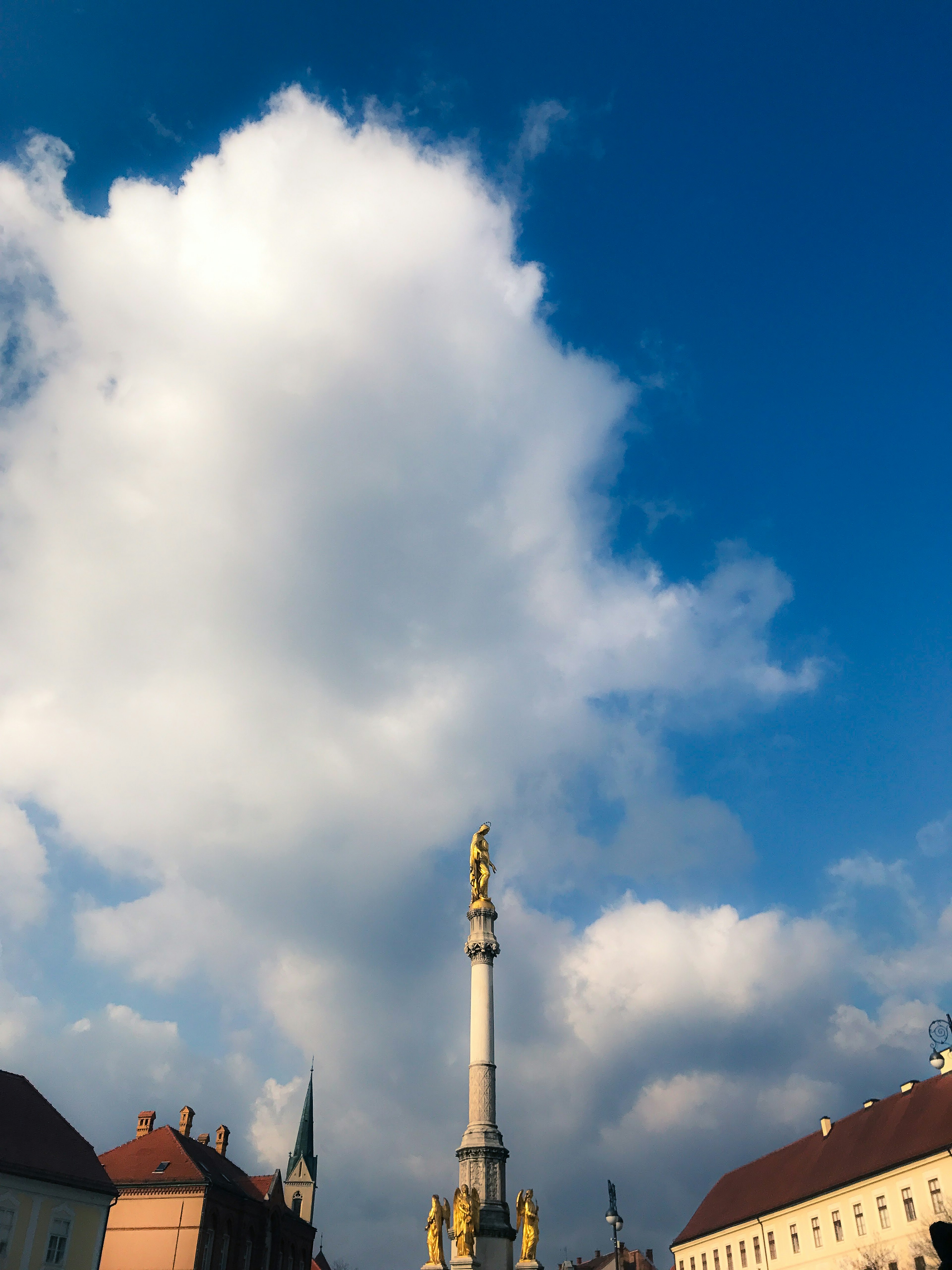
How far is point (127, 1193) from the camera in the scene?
5559 cm

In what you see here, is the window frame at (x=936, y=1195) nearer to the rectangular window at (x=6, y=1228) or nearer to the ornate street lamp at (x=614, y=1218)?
the ornate street lamp at (x=614, y=1218)

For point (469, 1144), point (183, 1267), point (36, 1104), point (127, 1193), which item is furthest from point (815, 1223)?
point (36, 1104)

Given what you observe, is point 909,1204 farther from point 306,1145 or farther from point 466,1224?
point 306,1145

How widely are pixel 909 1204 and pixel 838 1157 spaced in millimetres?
8763

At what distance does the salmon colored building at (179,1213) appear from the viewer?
177 ft

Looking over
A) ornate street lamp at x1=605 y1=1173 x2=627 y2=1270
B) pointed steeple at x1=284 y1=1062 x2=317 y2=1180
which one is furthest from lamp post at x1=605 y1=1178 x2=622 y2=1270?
pointed steeple at x1=284 y1=1062 x2=317 y2=1180

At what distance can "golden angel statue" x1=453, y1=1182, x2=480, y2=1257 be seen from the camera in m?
37.1

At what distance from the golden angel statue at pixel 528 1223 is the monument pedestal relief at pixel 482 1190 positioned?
3 centimetres

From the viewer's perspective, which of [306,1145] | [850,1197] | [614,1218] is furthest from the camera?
[306,1145]

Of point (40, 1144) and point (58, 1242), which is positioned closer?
point (58, 1242)

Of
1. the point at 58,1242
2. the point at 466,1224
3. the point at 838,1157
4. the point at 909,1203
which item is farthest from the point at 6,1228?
the point at 838,1157

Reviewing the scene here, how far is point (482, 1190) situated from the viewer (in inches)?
1529

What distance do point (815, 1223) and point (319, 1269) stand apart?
59730 mm

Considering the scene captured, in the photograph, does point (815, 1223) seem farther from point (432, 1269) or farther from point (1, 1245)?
point (1, 1245)
